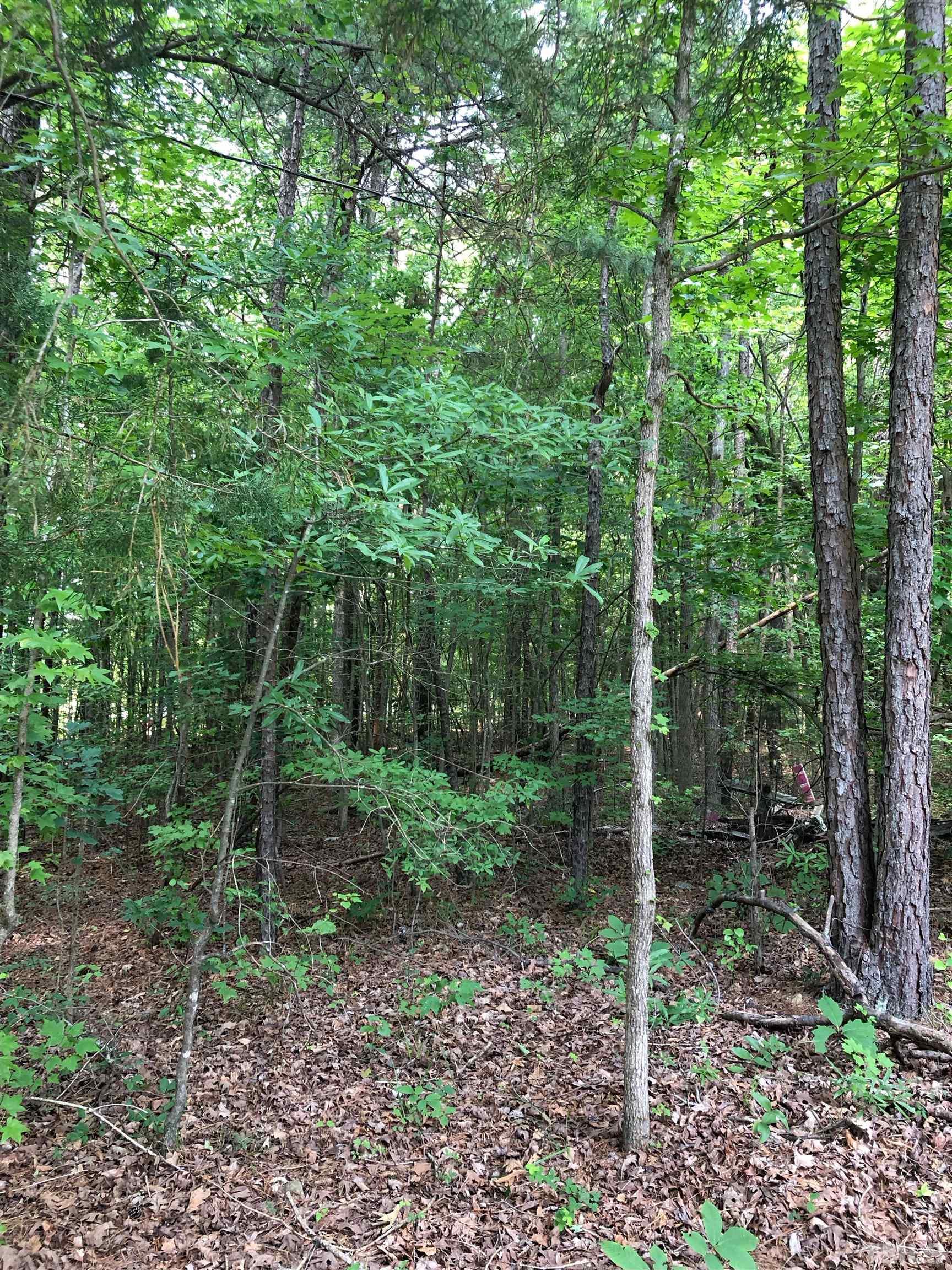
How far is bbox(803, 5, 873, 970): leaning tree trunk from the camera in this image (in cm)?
500

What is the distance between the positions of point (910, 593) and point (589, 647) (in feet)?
13.0

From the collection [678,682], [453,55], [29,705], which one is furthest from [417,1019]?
[678,682]

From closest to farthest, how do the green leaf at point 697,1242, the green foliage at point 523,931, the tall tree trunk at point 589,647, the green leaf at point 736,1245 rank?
1. the green leaf at point 736,1245
2. the green leaf at point 697,1242
3. the green foliage at point 523,931
4. the tall tree trunk at point 589,647

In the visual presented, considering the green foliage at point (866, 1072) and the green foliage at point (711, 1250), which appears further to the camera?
the green foliage at point (866, 1072)

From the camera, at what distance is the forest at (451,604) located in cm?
333

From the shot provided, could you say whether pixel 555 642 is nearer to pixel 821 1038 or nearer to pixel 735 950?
pixel 735 950

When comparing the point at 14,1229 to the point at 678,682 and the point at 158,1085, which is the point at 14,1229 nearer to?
the point at 158,1085

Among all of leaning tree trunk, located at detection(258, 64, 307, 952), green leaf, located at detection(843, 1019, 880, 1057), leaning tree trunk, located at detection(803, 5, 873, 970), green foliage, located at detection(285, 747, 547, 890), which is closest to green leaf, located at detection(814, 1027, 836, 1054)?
green leaf, located at detection(843, 1019, 880, 1057)

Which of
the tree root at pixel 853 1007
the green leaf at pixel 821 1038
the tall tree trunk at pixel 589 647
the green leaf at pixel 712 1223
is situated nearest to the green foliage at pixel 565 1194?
the green leaf at pixel 712 1223

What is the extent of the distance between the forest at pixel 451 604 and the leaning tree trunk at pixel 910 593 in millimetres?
25

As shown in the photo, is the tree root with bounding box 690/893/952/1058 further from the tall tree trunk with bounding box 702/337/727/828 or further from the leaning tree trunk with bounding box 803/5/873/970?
the tall tree trunk with bounding box 702/337/727/828

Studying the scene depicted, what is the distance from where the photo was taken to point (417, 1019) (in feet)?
18.8

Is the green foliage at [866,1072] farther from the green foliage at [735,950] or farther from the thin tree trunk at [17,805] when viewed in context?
the thin tree trunk at [17,805]

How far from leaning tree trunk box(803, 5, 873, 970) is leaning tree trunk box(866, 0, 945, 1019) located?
0.85 ft
